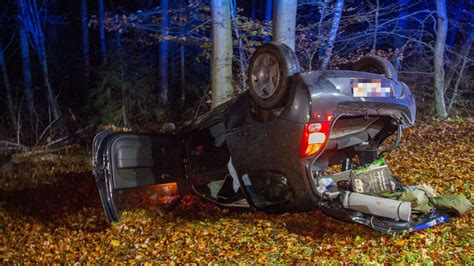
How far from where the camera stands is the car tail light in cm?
377

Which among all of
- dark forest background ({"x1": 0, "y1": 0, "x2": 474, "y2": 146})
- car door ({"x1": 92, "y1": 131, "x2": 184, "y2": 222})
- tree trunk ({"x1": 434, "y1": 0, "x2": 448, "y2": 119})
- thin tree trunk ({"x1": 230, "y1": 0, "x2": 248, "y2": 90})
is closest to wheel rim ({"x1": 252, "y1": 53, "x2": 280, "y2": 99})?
car door ({"x1": 92, "y1": 131, "x2": 184, "y2": 222})

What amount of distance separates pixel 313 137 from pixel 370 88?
749 mm

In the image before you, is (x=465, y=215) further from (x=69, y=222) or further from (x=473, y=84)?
(x=473, y=84)

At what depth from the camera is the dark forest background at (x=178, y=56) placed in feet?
35.5

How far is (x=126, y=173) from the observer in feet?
16.0

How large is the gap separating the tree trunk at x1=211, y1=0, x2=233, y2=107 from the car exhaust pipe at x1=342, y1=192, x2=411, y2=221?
13.3ft

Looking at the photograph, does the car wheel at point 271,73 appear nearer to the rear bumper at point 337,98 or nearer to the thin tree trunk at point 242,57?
the rear bumper at point 337,98

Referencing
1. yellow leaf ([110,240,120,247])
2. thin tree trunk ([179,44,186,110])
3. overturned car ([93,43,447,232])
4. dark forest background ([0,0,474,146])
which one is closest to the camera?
overturned car ([93,43,447,232])

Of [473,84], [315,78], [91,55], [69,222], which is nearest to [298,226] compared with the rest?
[315,78]

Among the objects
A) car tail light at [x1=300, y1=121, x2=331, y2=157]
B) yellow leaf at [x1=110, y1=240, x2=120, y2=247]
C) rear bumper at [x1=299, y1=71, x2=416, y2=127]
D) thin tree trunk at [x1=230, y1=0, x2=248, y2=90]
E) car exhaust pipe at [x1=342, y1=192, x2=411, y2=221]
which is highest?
thin tree trunk at [x1=230, y1=0, x2=248, y2=90]

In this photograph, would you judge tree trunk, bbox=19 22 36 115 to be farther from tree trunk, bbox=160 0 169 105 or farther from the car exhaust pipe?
the car exhaust pipe

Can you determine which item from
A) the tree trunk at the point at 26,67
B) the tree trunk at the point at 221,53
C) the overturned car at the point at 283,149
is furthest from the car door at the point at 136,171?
the tree trunk at the point at 26,67

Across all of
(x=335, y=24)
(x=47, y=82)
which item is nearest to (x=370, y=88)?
(x=335, y=24)

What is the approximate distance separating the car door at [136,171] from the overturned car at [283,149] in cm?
1
